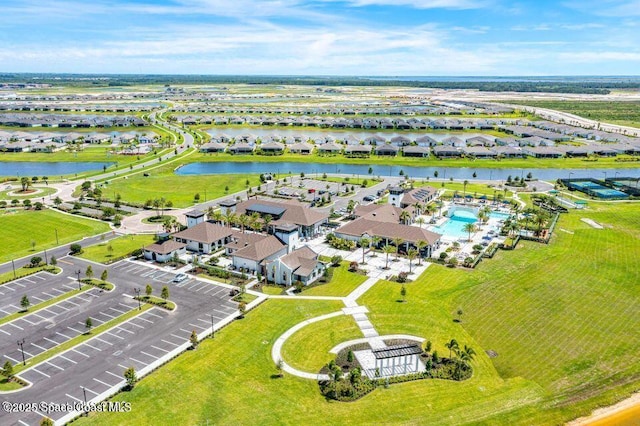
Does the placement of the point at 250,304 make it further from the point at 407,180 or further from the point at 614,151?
the point at 614,151

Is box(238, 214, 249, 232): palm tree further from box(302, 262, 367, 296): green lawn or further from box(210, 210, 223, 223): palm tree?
box(302, 262, 367, 296): green lawn

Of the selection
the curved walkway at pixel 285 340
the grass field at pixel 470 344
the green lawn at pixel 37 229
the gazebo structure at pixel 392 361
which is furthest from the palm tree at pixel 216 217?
the gazebo structure at pixel 392 361

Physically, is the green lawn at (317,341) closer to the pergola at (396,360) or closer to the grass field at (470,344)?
the grass field at (470,344)

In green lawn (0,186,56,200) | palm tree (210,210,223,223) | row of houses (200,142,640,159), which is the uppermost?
row of houses (200,142,640,159)

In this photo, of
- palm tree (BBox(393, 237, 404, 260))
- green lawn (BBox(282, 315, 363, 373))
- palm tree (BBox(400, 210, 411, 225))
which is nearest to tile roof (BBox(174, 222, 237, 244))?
palm tree (BBox(393, 237, 404, 260))

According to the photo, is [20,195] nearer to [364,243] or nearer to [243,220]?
[243,220]

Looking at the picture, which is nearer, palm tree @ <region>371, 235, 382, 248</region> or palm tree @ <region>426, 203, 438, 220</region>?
palm tree @ <region>371, 235, 382, 248</region>

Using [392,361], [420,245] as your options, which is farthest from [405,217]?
[392,361]
